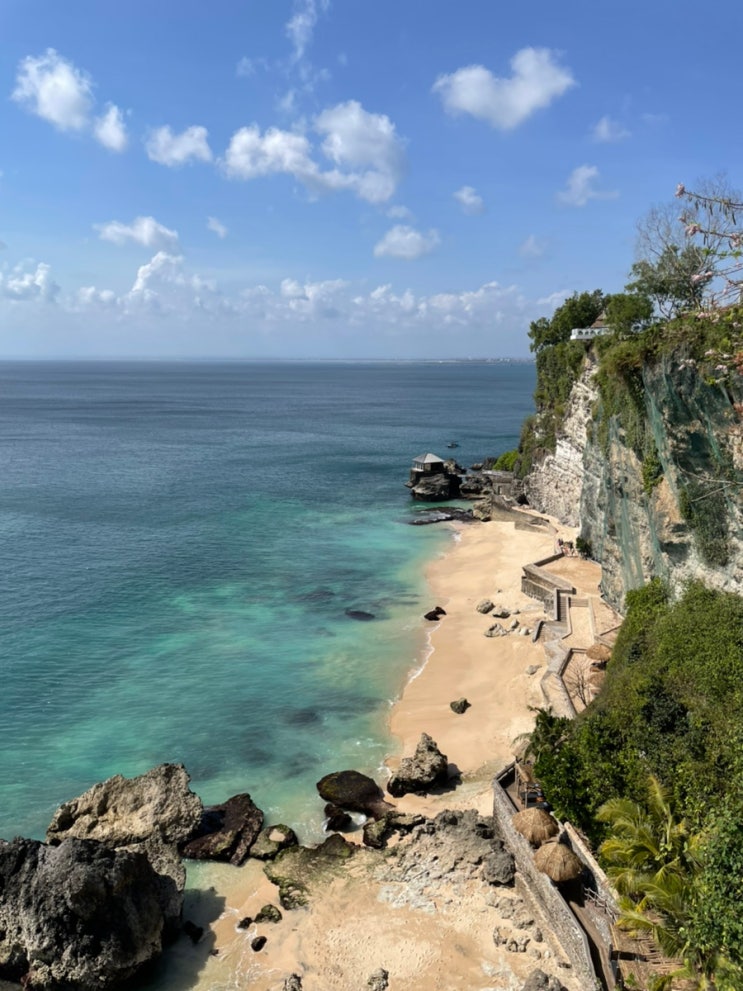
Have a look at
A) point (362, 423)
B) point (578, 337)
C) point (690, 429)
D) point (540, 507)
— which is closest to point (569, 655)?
point (690, 429)

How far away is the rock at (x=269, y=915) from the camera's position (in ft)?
59.9

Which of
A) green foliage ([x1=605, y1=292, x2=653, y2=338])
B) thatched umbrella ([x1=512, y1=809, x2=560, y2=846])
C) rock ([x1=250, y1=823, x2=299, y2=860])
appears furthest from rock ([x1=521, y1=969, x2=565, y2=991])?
green foliage ([x1=605, y1=292, x2=653, y2=338])

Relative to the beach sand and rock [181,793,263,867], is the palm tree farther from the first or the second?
rock [181,793,263,867]

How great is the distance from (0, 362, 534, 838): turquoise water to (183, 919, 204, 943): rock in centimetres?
481

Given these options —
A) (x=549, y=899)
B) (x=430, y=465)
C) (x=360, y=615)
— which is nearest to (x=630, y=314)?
(x=360, y=615)

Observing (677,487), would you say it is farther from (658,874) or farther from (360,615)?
(360,615)

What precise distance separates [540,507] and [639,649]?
37.3 meters

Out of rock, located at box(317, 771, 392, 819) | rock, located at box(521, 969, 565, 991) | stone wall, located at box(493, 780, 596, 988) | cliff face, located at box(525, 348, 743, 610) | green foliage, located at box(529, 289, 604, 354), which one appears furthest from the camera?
green foliage, located at box(529, 289, 604, 354)

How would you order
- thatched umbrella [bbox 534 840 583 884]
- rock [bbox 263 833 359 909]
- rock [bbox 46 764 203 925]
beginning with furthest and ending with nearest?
1. rock [bbox 46 764 203 925]
2. rock [bbox 263 833 359 909]
3. thatched umbrella [bbox 534 840 583 884]

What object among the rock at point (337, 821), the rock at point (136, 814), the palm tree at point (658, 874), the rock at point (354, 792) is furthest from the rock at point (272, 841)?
the palm tree at point (658, 874)

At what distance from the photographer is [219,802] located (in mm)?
23719

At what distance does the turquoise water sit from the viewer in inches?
1034

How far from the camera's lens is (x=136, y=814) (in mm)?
21734

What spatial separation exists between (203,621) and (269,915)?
2171 centimetres
